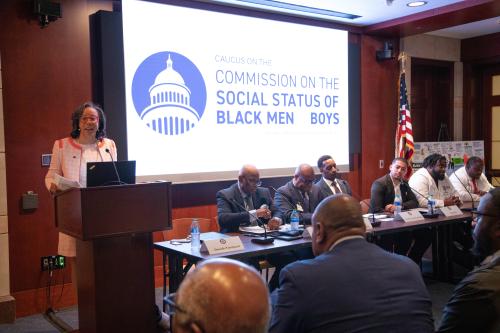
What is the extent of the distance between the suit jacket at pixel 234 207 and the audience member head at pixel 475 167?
9.69 ft

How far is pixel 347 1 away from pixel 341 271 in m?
4.72

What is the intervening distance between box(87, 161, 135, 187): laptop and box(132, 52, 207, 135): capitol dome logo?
6.96ft

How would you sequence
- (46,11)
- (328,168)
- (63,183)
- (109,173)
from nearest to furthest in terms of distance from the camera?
(109,173)
(63,183)
(46,11)
(328,168)

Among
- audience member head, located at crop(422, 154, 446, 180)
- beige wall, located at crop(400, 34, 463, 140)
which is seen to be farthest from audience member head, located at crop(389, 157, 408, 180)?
beige wall, located at crop(400, 34, 463, 140)

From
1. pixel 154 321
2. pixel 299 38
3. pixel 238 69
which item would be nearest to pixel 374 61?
pixel 299 38

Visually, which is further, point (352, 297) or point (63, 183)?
point (63, 183)

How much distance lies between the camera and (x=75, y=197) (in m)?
2.79

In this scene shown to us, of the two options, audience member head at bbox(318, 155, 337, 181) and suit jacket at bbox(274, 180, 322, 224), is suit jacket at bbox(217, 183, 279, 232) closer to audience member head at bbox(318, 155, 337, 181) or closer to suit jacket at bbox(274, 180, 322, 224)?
suit jacket at bbox(274, 180, 322, 224)

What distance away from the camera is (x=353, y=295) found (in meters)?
1.48

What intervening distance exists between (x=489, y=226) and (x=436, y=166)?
401 cm

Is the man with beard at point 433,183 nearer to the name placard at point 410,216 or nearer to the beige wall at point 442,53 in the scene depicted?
the name placard at point 410,216

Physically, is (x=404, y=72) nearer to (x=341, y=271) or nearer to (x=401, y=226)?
(x=401, y=226)

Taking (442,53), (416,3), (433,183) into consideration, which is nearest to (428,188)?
(433,183)

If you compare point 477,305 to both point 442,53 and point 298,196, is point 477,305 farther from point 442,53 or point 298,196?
point 442,53
